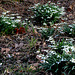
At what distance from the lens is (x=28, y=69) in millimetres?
2719

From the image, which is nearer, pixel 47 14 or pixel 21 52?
pixel 21 52

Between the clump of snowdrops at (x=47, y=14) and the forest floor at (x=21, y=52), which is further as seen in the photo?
the clump of snowdrops at (x=47, y=14)

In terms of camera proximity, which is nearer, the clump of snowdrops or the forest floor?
the forest floor

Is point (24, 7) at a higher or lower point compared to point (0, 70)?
higher

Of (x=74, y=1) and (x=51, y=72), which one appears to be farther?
(x=74, y=1)

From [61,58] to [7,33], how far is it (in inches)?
65.3

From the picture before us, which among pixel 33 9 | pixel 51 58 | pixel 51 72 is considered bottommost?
pixel 51 72

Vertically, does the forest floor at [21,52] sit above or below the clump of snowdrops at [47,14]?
below

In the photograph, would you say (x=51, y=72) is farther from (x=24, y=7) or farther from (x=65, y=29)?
A: (x=24, y=7)

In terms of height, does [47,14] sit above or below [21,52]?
above

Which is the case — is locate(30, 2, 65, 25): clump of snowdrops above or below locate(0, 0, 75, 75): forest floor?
above

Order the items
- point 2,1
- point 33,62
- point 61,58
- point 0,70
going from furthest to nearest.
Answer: point 2,1 → point 33,62 → point 0,70 → point 61,58

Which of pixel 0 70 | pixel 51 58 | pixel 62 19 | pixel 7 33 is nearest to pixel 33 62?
pixel 51 58

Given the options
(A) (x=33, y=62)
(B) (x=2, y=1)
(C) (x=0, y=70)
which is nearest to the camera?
(C) (x=0, y=70)
